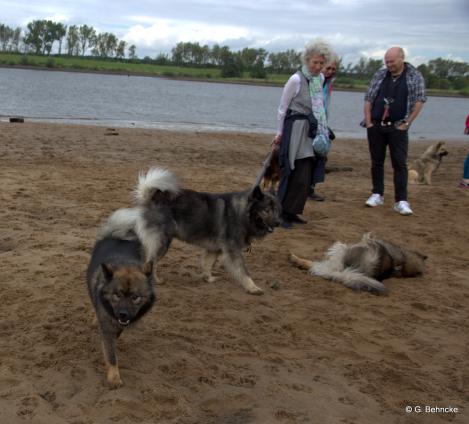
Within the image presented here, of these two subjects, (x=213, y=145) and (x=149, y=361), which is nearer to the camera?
(x=149, y=361)

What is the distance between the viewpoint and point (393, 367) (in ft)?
12.3

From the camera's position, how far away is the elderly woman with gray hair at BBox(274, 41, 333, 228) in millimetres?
6430

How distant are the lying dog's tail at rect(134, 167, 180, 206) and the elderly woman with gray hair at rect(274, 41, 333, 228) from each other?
2173mm

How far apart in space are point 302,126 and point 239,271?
234cm

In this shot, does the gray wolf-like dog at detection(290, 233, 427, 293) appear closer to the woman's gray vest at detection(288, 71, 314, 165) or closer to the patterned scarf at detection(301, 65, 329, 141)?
the woman's gray vest at detection(288, 71, 314, 165)

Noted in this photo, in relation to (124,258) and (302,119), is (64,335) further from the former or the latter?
(302,119)

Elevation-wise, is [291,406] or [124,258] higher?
[124,258]

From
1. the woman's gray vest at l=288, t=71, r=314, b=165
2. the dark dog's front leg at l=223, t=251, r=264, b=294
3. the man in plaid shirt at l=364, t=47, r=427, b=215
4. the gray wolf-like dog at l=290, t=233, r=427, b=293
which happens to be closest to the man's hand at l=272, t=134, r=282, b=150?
the woman's gray vest at l=288, t=71, r=314, b=165

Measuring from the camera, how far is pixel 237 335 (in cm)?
404

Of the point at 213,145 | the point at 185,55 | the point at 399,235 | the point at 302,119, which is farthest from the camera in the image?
the point at 185,55

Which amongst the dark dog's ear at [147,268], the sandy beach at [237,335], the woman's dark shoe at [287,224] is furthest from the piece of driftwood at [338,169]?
the dark dog's ear at [147,268]

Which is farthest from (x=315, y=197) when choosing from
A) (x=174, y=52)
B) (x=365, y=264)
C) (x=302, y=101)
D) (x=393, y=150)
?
(x=174, y=52)

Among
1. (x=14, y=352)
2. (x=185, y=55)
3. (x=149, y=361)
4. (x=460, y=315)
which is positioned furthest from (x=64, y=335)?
(x=185, y=55)

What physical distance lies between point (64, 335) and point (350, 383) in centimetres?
197
